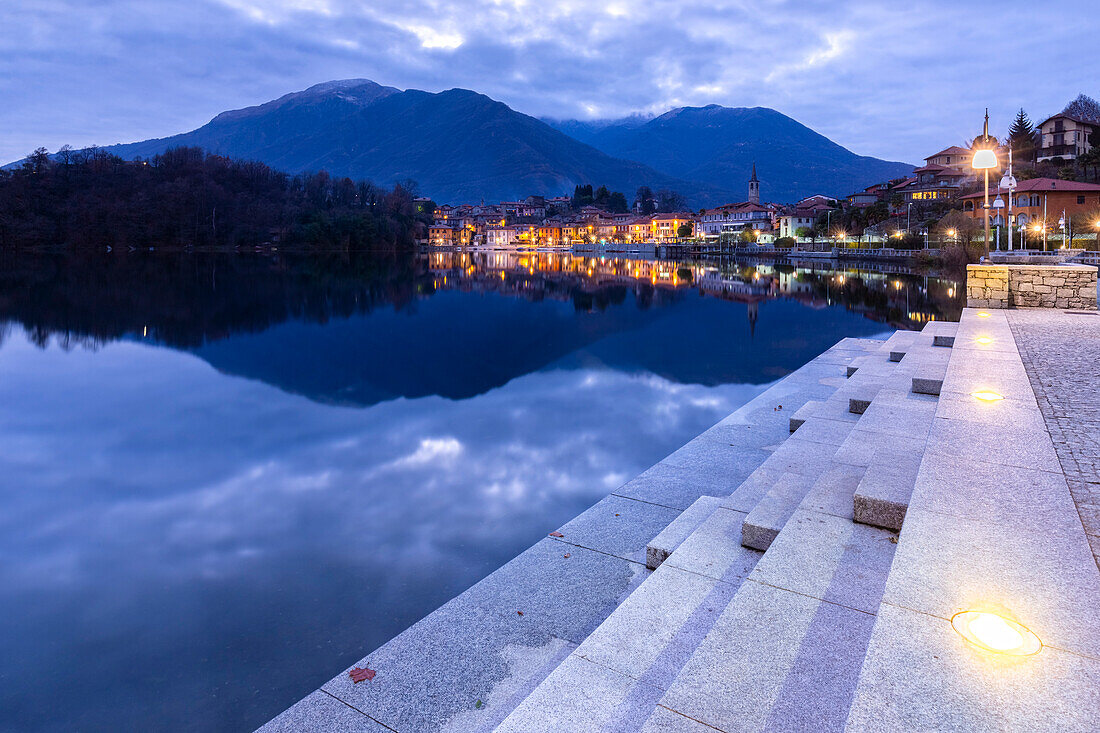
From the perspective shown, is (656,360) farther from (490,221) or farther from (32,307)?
(490,221)

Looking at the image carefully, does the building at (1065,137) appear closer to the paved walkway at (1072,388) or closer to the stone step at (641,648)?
the paved walkway at (1072,388)

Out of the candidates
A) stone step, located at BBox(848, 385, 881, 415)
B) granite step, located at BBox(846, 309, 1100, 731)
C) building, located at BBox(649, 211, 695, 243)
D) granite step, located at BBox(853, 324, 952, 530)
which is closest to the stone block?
stone step, located at BBox(848, 385, 881, 415)

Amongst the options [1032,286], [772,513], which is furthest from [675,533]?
[1032,286]

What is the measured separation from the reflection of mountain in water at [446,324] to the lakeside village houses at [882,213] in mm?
11951

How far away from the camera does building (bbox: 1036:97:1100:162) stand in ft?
283

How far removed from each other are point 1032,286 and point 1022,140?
10543cm

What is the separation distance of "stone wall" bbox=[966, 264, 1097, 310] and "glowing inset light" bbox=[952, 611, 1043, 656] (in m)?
15.7

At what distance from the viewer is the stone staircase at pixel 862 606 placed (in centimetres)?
237

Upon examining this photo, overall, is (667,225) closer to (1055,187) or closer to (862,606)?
(1055,187)

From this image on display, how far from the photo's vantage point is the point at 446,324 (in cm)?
2966

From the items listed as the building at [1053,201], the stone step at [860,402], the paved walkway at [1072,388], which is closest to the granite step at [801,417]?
the stone step at [860,402]

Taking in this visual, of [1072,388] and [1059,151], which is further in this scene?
[1059,151]

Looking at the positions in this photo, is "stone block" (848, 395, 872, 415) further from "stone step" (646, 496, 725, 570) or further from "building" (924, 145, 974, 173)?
"building" (924, 145, 974, 173)

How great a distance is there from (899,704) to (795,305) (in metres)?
A: 34.3
